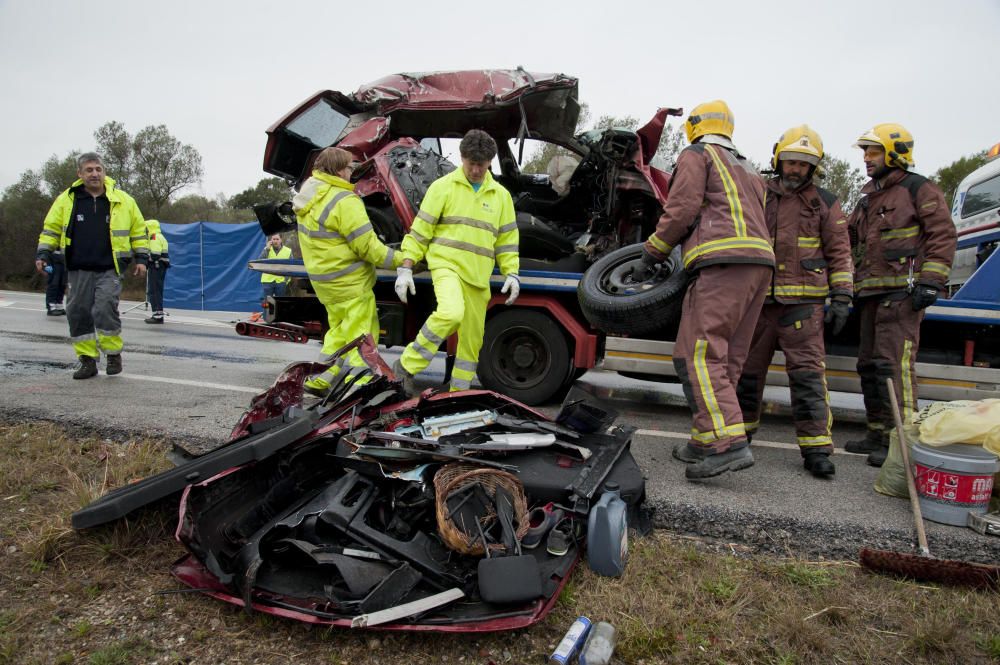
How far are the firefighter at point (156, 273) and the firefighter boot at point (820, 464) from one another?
9.34 metres

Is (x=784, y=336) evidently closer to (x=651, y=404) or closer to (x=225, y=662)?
(x=651, y=404)

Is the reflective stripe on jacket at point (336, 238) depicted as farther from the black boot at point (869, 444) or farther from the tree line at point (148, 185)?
the tree line at point (148, 185)

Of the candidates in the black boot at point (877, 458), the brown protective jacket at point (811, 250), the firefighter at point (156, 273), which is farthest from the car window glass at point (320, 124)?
the firefighter at point (156, 273)

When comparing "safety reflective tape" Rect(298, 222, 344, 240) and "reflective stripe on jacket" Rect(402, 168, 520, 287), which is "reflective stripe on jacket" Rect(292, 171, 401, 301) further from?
"reflective stripe on jacket" Rect(402, 168, 520, 287)

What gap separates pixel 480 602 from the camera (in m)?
1.89

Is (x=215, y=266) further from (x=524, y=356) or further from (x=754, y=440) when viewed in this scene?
(x=754, y=440)

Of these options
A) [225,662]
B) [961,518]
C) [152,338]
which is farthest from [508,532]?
[152,338]

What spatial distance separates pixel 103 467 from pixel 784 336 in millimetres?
3637

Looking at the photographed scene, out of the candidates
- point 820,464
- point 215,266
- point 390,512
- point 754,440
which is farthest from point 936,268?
point 215,266

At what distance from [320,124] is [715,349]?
3.88 m

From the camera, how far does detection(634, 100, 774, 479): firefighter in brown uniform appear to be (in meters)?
2.96

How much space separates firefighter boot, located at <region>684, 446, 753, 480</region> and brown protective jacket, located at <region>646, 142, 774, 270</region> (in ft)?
3.06

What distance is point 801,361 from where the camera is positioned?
3439 millimetres

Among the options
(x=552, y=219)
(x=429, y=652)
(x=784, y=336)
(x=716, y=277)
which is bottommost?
(x=429, y=652)
